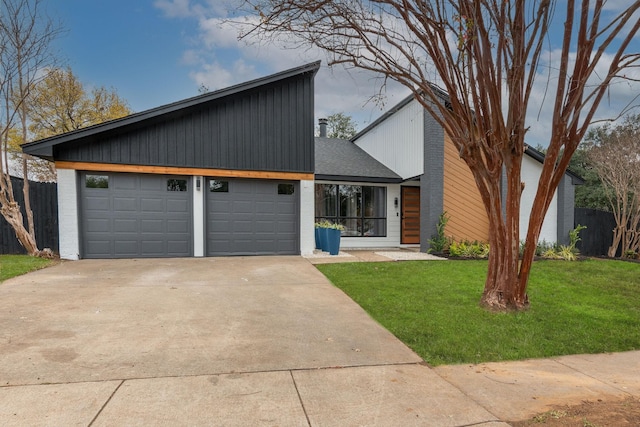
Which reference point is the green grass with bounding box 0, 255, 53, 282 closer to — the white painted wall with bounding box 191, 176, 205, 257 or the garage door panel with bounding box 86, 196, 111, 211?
the garage door panel with bounding box 86, 196, 111, 211

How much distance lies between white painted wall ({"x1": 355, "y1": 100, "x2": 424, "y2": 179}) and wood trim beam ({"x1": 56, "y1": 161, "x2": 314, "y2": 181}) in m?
3.68

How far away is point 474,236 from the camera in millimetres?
10969

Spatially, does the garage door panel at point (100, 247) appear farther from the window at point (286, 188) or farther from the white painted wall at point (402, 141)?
the white painted wall at point (402, 141)

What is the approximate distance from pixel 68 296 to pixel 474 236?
1053 cm

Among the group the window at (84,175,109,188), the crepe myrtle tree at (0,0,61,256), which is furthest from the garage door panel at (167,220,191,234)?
the crepe myrtle tree at (0,0,61,256)

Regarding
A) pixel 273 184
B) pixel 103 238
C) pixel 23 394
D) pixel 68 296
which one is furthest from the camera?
pixel 273 184

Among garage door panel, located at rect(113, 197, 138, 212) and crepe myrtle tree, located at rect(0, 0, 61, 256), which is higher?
crepe myrtle tree, located at rect(0, 0, 61, 256)

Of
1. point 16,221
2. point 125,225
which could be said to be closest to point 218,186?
point 125,225

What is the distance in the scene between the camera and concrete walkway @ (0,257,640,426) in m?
2.24

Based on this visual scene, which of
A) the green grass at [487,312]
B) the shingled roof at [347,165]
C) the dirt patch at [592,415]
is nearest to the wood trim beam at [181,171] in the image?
the shingled roof at [347,165]

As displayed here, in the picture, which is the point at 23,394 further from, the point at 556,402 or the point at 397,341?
the point at 556,402

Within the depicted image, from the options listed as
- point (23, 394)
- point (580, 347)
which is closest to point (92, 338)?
point (23, 394)

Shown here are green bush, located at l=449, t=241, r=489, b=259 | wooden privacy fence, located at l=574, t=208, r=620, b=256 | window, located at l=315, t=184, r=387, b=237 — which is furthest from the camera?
wooden privacy fence, located at l=574, t=208, r=620, b=256

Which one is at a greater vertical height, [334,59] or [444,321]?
[334,59]
